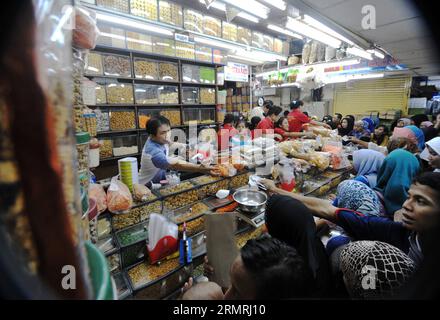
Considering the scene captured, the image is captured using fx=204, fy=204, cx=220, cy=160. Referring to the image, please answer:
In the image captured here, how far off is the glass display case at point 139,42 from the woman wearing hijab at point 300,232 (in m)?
4.13

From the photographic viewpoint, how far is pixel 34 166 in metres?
0.28

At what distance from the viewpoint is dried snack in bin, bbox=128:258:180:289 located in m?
1.21

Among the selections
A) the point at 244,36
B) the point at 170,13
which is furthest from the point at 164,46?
the point at 244,36

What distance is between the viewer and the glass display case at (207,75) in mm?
5133

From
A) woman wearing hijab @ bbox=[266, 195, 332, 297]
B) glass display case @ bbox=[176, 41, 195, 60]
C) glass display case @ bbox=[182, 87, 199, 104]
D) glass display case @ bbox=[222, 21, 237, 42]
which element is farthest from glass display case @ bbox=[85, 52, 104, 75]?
woman wearing hijab @ bbox=[266, 195, 332, 297]

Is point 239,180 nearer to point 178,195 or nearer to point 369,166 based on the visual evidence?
point 178,195

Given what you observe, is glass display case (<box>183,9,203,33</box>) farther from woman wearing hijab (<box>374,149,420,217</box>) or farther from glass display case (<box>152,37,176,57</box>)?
woman wearing hijab (<box>374,149,420,217</box>)

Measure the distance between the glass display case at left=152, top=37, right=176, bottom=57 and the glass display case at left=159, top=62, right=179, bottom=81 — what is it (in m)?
0.20

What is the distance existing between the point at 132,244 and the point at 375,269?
4.27ft

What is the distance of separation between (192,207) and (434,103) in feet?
35.2

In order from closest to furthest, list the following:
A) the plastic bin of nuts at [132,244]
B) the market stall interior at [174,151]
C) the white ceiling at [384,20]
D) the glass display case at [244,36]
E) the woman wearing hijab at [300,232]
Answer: the market stall interior at [174,151] → the woman wearing hijab at [300,232] → the plastic bin of nuts at [132,244] → the white ceiling at [384,20] → the glass display case at [244,36]

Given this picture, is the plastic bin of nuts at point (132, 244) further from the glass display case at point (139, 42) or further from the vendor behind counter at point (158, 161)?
the glass display case at point (139, 42)

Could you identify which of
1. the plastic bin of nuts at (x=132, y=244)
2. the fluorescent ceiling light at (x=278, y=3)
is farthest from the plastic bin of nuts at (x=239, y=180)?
the fluorescent ceiling light at (x=278, y=3)
